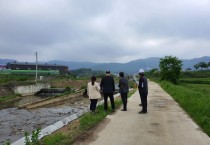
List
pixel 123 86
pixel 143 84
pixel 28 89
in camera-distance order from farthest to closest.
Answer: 1. pixel 28 89
2. pixel 123 86
3. pixel 143 84

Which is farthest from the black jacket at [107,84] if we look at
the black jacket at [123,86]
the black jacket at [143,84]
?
the black jacket at [143,84]

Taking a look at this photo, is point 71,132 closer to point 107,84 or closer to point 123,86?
point 107,84

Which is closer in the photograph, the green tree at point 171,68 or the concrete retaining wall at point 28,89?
the concrete retaining wall at point 28,89

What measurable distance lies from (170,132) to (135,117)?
3344 mm

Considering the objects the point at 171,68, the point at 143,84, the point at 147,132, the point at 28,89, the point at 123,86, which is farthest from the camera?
the point at 171,68

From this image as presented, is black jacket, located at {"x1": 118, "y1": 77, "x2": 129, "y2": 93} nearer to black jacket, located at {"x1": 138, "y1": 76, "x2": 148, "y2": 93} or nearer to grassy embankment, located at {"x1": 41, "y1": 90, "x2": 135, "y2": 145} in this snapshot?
black jacket, located at {"x1": 138, "y1": 76, "x2": 148, "y2": 93}

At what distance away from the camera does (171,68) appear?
218 ft

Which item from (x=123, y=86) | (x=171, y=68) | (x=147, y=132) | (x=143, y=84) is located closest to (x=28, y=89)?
(x=171, y=68)

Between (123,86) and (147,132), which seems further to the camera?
(123,86)

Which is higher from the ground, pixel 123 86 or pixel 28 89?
pixel 123 86

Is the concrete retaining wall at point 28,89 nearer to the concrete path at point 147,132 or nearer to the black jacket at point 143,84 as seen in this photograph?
the black jacket at point 143,84

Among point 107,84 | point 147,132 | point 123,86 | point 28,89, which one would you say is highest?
point 107,84

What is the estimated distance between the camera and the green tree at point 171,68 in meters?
65.0

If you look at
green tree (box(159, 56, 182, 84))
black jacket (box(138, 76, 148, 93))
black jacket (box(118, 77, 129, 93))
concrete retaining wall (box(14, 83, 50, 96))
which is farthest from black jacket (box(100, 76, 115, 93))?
green tree (box(159, 56, 182, 84))
